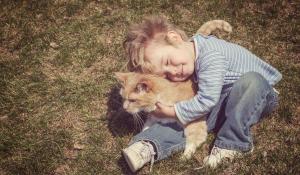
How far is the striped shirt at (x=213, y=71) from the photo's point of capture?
3619 mm

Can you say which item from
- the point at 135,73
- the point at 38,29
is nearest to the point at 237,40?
the point at 135,73

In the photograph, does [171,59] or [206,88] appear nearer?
[206,88]

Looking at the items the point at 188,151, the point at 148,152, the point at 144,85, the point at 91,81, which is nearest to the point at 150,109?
the point at 144,85

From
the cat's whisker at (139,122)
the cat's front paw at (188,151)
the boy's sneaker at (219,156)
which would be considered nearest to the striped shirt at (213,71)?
the cat's front paw at (188,151)

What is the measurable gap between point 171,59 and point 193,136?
29.4 inches

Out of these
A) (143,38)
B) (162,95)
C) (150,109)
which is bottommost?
(150,109)

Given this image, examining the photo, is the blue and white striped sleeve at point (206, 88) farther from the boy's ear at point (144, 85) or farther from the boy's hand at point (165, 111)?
the boy's ear at point (144, 85)

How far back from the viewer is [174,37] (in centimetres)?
391

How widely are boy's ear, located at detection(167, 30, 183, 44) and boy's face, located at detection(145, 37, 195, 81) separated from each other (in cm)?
5

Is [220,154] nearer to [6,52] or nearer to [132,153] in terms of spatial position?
[132,153]

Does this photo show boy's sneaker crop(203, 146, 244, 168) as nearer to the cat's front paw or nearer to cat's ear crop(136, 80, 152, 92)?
the cat's front paw

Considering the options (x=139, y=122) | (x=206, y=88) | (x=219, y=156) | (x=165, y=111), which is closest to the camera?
(x=206, y=88)

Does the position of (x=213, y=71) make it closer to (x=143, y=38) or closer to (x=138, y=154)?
(x=143, y=38)

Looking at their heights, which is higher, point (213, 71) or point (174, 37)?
point (174, 37)
